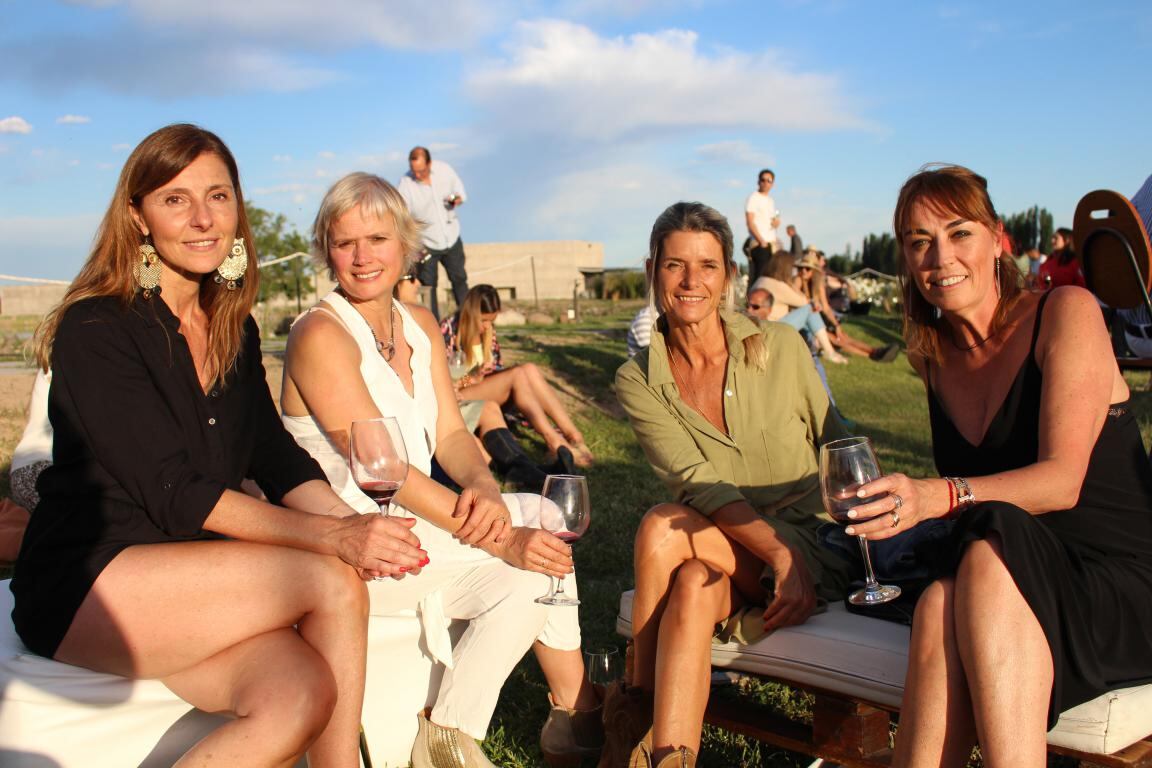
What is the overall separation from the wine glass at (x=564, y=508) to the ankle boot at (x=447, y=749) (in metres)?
0.56

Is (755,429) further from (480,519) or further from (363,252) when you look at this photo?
(363,252)

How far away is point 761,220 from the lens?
16719 mm

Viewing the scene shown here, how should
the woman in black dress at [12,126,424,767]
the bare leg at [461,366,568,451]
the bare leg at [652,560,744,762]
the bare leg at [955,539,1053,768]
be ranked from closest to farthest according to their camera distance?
the bare leg at [955,539,1053,768]
the woman in black dress at [12,126,424,767]
the bare leg at [652,560,744,762]
the bare leg at [461,366,568,451]

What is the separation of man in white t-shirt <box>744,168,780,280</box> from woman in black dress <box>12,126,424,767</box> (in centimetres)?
1405

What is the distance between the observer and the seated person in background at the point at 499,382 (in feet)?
29.0

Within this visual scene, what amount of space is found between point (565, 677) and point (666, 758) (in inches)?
30.3

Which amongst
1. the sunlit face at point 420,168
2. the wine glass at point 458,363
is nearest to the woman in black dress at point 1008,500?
the wine glass at point 458,363

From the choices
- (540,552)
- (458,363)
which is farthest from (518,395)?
(540,552)

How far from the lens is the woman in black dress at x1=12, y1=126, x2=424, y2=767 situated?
268 centimetres

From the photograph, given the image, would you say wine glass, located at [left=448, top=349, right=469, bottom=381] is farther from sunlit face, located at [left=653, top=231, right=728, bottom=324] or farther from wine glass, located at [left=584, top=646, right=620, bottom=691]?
wine glass, located at [left=584, top=646, right=620, bottom=691]

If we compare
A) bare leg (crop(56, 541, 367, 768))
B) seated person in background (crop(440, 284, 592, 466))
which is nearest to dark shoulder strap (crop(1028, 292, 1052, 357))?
bare leg (crop(56, 541, 367, 768))

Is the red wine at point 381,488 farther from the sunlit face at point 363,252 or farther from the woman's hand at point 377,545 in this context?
the sunlit face at point 363,252

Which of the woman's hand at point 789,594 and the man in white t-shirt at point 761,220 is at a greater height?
the man in white t-shirt at point 761,220

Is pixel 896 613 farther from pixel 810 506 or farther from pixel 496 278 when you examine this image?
pixel 496 278
